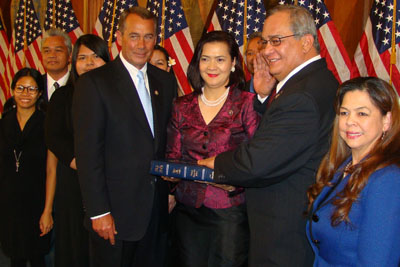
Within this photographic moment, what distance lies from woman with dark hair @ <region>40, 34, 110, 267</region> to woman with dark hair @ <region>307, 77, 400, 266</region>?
1798 millimetres

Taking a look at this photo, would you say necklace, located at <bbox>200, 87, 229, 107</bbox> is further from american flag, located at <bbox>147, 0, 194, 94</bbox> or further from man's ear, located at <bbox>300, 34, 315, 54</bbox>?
american flag, located at <bbox>147, 0, 194, 94</bbox>

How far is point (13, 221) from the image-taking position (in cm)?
328

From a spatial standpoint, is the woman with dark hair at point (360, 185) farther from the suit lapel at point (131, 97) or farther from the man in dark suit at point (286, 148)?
the suit lapel at point (131, 97)

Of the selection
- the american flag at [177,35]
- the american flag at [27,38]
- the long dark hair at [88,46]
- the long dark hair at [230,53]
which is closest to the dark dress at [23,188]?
the long dark hair at [88,46]

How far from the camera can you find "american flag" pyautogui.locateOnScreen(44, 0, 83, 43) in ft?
21.1

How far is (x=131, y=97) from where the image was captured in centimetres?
240

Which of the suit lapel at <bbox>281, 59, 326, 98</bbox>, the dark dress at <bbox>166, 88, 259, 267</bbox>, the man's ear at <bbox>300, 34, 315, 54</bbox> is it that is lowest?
the dark dress at <bbox>166, 88, 259, 267</bbox>

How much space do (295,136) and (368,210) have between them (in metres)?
0.51

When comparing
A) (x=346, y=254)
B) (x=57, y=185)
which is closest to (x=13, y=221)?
(x=57, y=185)

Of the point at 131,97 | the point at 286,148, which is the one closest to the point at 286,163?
the point at 286,148

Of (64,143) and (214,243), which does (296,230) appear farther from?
(64,143)

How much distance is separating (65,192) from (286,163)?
1.80 m

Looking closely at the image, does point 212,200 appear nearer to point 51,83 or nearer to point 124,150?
point 124,150

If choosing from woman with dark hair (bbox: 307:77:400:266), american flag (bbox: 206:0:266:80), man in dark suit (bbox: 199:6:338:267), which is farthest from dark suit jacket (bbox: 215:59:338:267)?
american flag (bbox: 206:0:266:80)
